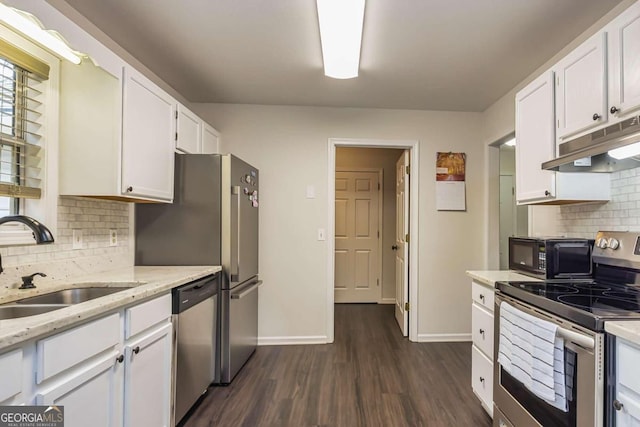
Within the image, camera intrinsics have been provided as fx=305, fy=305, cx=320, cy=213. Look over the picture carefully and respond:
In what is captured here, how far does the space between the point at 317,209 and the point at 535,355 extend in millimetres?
2217

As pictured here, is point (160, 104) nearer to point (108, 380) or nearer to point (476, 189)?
point (108, 380)

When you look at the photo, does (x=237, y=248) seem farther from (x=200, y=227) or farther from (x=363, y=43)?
(x=363, y=43)

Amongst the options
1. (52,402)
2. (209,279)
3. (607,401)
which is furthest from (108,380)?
(607,401)

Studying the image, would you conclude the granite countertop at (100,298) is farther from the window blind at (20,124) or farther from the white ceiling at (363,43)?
the white ceiling at (363,43)

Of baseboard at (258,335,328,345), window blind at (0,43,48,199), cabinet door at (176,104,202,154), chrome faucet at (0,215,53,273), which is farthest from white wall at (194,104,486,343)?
chrome faucet at (0,215,53,273)

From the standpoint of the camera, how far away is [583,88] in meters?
1.57

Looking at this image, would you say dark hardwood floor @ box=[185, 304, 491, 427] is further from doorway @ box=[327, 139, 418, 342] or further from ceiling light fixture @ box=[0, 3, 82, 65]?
ceiling light fixture @ box=[0, 3, 82, 65]

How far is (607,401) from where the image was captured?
1.06 metres

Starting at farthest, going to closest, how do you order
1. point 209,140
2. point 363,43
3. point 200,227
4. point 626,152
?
point 209,140 → point 200,227 → point 363,43 → point 626,152

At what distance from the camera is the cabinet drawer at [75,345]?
0.97 m

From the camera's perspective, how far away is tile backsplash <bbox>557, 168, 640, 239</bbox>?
1.61 metres

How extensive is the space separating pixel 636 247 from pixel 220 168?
2499 mm

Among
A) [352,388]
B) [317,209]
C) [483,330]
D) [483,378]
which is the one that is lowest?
[352,388]

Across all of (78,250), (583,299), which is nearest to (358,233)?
(583,299)
